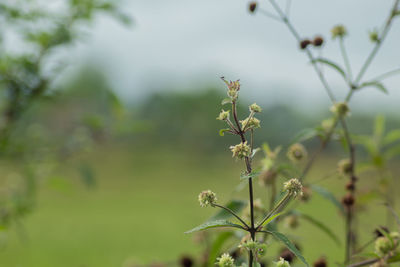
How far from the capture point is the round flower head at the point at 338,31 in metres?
0.47

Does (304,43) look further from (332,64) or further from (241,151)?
(241,151)

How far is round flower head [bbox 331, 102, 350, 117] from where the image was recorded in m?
0.42

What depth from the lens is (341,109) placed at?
1.37 feet

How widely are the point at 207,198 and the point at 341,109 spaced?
0.21 metres

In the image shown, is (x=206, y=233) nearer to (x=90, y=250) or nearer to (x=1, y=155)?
(x=1, y=155)

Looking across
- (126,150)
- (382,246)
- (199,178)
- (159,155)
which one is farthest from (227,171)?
(382,246)

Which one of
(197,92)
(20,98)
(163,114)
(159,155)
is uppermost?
(197,92)

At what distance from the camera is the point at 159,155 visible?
5.46 metres

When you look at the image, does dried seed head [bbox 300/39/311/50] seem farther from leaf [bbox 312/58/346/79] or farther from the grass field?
the grass field

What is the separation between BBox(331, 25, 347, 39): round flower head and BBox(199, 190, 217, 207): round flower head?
0.98ft

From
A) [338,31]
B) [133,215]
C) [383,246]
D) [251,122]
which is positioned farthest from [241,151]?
[133,215]

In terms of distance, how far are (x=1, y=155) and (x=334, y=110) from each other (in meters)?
0.61

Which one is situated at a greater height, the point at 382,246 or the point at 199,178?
the point at 199,178

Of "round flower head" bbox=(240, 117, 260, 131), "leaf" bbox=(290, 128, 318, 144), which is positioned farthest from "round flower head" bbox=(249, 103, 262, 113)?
"leaf" bbox=(290, 128, 318, 144)
